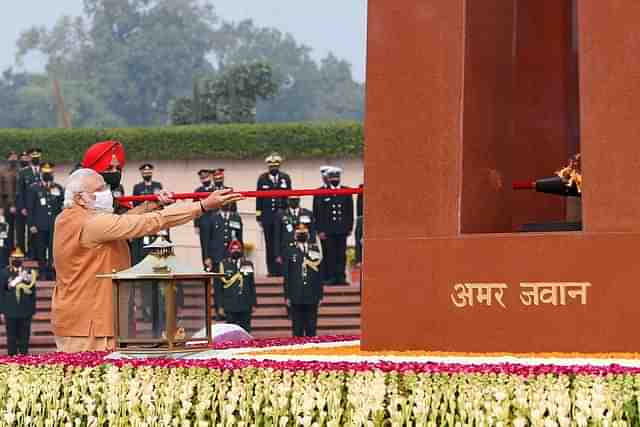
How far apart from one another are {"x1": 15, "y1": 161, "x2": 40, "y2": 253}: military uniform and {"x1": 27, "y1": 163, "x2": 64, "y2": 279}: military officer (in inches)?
4.8

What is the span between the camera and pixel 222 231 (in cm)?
2086

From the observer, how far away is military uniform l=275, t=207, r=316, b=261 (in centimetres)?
1997

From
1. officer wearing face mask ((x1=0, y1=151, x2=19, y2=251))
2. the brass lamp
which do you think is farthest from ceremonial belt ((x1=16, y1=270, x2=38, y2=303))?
the brass lamp

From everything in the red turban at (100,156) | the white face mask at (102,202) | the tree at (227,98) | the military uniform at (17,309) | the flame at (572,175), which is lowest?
the military uniform at (17,309)

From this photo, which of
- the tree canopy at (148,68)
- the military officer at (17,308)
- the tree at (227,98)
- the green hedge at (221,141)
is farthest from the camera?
the tree canopy at (148,68)

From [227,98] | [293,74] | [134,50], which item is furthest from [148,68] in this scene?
[227,98]

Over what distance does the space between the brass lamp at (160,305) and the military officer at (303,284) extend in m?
12.2

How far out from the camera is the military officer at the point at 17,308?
1948 centimetres

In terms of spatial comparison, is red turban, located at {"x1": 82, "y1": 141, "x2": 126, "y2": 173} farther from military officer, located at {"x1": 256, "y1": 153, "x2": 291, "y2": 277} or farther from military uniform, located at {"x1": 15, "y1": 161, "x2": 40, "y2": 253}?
military uniform, located at {"x1": 15, "y1": 161, "x2": 40, "y2": 253}

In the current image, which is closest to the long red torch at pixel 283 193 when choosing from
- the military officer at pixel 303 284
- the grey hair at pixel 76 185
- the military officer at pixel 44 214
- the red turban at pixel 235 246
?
the grey hair at pixel 76 185

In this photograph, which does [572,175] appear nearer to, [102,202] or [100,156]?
[102,202]

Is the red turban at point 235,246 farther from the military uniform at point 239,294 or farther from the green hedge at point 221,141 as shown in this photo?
the green hedge at point 221,141

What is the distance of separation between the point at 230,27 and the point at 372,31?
72.6 m

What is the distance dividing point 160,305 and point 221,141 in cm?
2300
